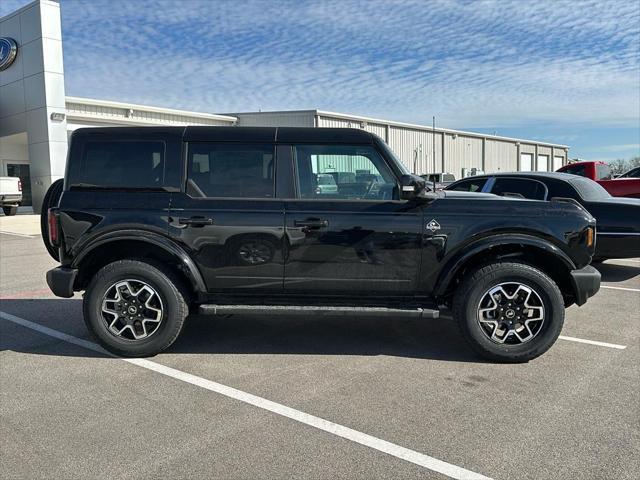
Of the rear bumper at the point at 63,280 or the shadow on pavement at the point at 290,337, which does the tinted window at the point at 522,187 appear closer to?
the shadow on pavement at the point at 290,337

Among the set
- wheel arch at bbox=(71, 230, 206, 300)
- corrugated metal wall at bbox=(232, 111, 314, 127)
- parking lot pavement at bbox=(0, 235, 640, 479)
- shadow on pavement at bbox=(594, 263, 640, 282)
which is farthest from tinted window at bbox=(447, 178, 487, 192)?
corrugated metal wall at bbox=(232, 111, 314, 127)

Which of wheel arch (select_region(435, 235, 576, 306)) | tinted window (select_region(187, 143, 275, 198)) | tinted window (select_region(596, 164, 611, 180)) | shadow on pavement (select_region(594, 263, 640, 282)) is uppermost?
tinted window (select_region(596, 164, 611, 180))

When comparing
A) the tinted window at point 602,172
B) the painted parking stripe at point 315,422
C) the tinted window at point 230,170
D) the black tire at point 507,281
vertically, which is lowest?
the painted parking stripe at point 315,422

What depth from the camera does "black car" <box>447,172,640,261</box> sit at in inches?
280

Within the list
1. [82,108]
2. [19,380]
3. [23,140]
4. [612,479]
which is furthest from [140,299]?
[23,140]

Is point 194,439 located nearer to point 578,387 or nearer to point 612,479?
point 612,479

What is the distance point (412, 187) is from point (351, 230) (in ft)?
1.99

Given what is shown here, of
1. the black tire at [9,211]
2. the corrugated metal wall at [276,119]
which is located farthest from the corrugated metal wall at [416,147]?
the black tire at [9,211]

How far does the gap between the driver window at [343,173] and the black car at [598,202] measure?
2772mm

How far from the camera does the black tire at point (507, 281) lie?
4.37 m

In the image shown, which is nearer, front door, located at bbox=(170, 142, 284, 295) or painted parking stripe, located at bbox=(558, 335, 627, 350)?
front door, located at bbox=(170, 142, 284, 295)

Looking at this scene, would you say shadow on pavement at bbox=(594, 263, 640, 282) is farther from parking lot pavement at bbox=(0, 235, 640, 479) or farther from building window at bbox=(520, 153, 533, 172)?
building window at bbox=(520, 153, 533, 172)

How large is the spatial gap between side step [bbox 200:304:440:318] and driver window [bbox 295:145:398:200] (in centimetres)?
94

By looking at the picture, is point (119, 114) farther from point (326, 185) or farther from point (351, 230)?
point (351, 230)
